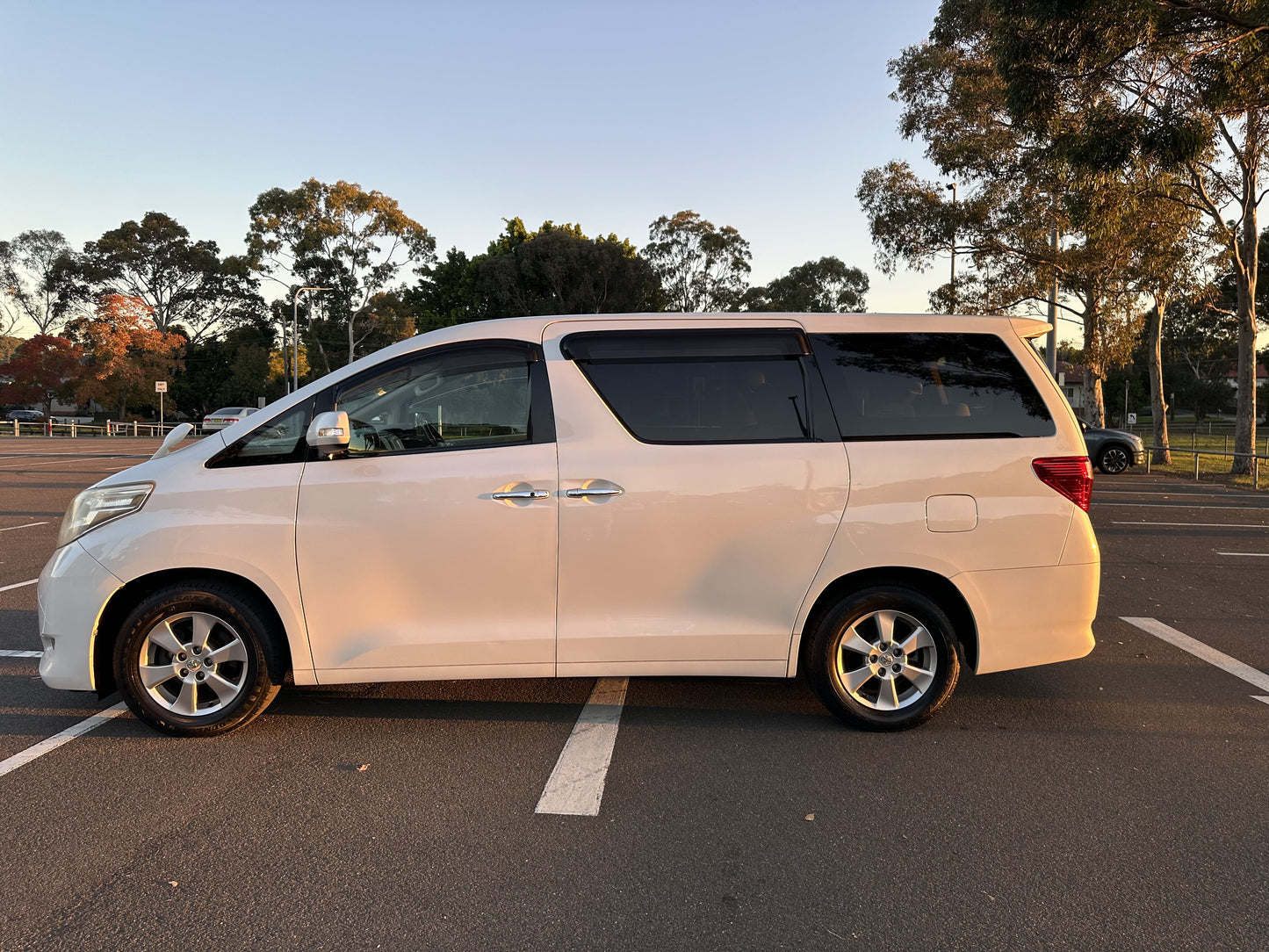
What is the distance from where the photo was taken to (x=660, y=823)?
Answer: 336 cm

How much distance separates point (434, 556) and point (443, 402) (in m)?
0.76

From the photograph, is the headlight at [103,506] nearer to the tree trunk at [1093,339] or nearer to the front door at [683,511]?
the front door at [683,511]

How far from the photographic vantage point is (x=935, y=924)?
271 cm

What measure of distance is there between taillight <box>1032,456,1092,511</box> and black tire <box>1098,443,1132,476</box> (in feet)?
64.7

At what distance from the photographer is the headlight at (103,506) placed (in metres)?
4.02

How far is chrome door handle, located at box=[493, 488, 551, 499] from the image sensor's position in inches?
158

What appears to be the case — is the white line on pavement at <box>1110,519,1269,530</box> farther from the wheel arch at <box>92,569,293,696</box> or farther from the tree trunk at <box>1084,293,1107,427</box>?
the tree trunk at <box>1084,293,1107,427</box>

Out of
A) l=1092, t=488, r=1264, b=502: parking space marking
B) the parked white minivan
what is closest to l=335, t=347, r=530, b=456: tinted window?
the parked white minivan

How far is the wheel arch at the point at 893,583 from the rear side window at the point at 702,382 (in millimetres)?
741

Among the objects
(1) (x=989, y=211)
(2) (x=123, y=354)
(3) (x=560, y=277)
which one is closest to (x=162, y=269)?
(2) (x=123, y=354)

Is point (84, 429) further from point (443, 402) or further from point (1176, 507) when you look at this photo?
point (443, 402)

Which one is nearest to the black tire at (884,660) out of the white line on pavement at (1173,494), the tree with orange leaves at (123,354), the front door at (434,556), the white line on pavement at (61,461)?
the front door at (434,556)

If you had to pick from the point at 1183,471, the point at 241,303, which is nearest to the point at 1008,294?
the point at 1183,471

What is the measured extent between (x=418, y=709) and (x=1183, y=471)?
24.1 meters
